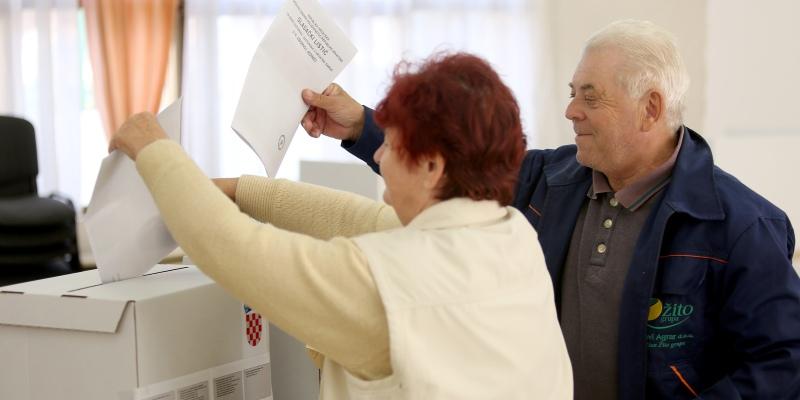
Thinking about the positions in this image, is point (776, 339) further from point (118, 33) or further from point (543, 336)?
point (118, 33)

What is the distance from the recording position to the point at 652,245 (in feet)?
5.34

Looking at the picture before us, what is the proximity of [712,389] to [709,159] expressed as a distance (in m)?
0.43

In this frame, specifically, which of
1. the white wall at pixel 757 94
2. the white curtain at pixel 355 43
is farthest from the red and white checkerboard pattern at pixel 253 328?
the white curtain at pixel 355 43

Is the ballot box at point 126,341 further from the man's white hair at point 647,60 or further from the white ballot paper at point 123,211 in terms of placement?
the man's white hair at point 647,60

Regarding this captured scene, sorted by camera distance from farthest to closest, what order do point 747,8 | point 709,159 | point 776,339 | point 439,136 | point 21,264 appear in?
point 747,8, point 21,264, point 709,159, point 776,339, point 439,136

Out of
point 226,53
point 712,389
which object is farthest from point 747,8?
point 712,389

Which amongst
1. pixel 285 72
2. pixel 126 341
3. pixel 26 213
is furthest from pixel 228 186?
pixel 26 213

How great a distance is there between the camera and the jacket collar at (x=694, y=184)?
1.60 metres

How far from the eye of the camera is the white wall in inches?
159

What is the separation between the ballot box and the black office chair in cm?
271

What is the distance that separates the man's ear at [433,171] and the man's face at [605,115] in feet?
2.16

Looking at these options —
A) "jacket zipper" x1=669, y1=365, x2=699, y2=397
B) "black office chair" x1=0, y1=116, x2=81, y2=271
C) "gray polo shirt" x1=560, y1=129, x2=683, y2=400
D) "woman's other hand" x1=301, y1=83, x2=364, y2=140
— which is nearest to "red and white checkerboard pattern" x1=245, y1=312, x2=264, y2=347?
"woman's other hand" x1=301, y1=83, x2=364, y2=140

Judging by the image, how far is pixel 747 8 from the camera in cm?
417

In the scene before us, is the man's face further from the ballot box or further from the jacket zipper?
the ballot box
